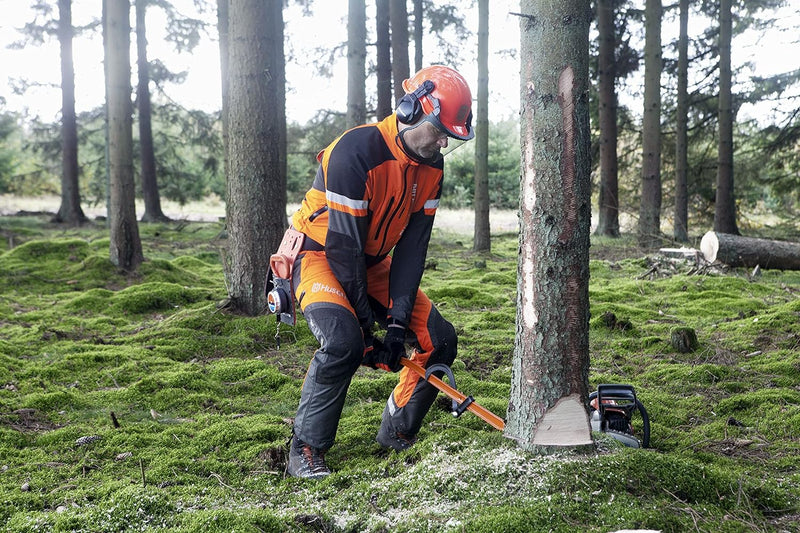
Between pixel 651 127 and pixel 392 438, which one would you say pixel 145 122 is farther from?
pixel 392 438

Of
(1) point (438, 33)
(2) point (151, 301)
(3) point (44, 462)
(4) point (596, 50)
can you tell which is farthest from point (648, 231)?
(3) point (44, 462)

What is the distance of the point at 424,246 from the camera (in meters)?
3.98

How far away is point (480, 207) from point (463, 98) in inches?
405

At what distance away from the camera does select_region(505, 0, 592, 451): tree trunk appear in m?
3.04

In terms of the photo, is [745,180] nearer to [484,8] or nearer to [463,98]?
[484,8]

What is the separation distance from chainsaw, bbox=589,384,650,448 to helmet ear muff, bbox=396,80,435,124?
182 centimetres

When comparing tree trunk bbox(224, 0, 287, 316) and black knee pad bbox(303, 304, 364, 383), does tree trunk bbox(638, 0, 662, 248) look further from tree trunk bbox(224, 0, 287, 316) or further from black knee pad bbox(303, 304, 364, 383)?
black knee pad bbox(303, 304, 364, 383)

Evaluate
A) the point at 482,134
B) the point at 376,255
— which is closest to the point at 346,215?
the point at 376,255

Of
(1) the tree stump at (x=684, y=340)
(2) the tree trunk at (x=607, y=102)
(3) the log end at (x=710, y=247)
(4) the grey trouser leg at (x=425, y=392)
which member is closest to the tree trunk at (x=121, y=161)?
(4) the grey trouser leg at (x=425, y=392)

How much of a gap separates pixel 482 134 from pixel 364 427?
32.4 feet

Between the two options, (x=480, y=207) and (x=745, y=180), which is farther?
(x=745, y=180)

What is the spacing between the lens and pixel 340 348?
3.50m

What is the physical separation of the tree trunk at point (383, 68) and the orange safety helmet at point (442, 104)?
24.8 feet

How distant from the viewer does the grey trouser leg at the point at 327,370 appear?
3.53m
